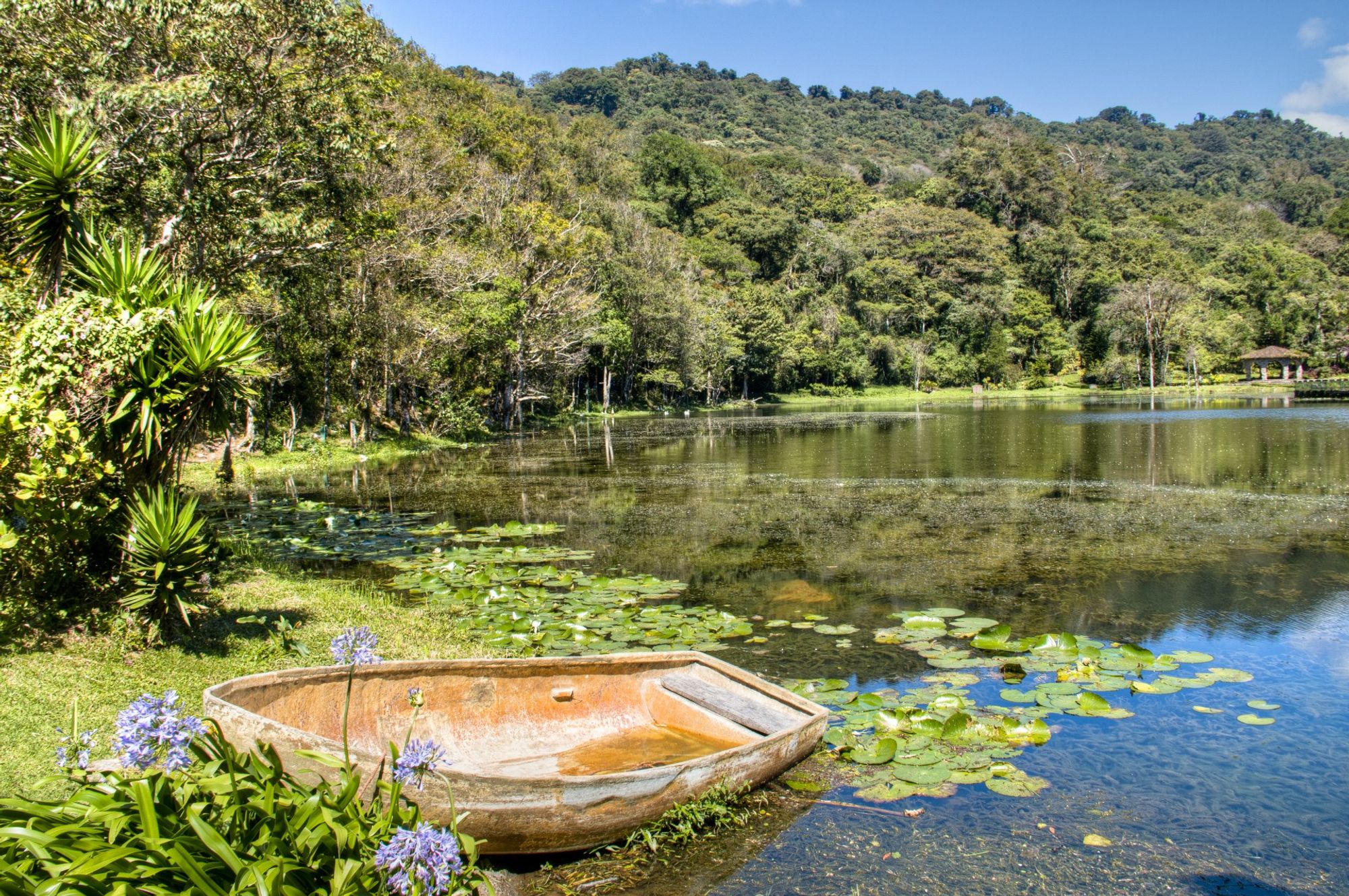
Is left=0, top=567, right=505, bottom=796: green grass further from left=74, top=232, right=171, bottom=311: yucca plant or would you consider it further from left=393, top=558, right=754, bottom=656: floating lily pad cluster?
left=74, top=232, right=171, bottom=311: yucca plant

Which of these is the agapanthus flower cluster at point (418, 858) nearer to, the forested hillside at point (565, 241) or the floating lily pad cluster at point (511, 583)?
the floating lily pad cluster at point (511, 583)

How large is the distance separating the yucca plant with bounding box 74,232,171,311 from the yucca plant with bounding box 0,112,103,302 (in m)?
0.27

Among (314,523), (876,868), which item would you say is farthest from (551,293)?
(876,868)

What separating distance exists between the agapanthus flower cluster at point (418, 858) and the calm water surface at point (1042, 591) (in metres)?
1.92

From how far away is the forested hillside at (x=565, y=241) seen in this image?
13.4 m

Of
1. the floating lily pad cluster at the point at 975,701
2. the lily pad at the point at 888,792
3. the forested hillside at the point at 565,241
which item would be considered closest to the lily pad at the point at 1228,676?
the floating lily pad cluster at the point at 975,701

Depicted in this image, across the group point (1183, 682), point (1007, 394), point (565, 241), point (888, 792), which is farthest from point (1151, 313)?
point (888, 792)

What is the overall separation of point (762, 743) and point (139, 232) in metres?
12.5

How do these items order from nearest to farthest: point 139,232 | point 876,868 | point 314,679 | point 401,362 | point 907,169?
point 876,868 < point 314,679 < point 139,232 < point 401,362 < point 907,169

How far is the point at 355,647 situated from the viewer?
11.7ft

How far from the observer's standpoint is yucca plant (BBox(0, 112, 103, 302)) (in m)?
7.09

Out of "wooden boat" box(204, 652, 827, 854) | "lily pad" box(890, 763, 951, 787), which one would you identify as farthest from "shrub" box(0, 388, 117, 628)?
"lily pad" box(890, 763, 951, 787)

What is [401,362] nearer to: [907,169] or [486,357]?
[486,357]

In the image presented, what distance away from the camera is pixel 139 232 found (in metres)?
12.8
